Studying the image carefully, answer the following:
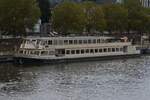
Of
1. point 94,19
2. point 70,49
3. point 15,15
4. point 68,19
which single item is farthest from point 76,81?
point 94,19

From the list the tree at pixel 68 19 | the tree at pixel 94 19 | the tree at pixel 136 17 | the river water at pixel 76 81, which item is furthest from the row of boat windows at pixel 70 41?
the tree at pixel 136 17

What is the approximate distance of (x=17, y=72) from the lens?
62.4 metres

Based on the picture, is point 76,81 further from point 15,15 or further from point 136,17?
point 136,17

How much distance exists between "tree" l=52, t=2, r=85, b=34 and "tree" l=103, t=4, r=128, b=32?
11.8 meters

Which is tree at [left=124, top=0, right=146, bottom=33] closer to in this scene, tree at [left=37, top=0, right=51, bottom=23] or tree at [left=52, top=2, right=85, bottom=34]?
tree at [left=37, top=0, right=51, bottom=23]

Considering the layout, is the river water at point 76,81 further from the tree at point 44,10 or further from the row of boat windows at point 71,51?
the tree at point 44,10

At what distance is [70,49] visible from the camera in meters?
77.2

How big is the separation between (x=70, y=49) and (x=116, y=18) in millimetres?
28220

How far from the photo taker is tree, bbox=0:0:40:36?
3204 inches

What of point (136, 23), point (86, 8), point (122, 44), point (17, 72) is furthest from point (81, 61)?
point (136, 23)

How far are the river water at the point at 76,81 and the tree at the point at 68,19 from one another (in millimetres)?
19154

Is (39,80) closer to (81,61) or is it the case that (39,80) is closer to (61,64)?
(61,64)

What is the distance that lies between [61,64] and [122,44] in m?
14.5

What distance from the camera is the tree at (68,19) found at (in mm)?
91312
